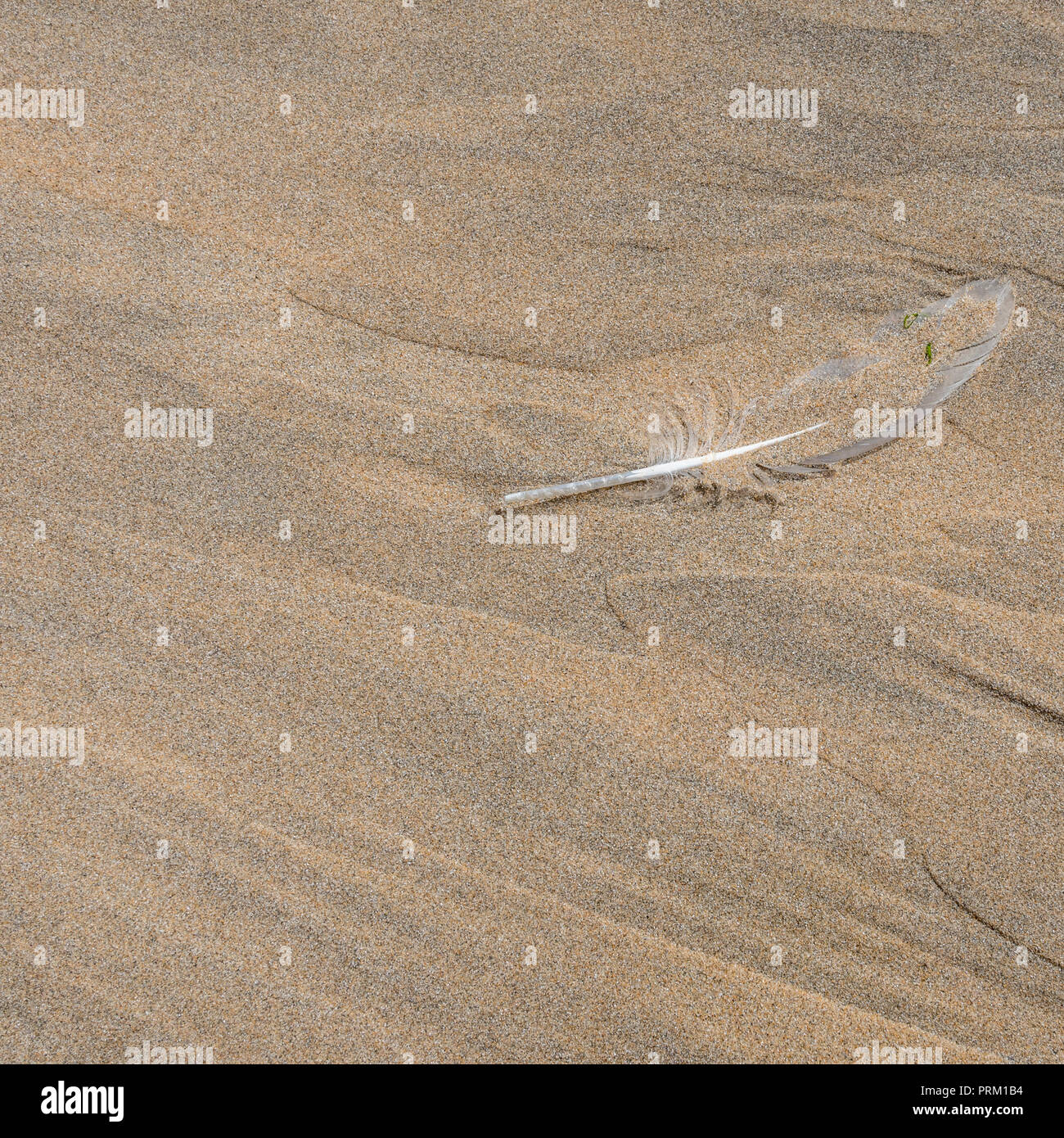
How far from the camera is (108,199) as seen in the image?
3.81 m

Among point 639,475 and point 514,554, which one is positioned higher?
point 639,475

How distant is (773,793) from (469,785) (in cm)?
119

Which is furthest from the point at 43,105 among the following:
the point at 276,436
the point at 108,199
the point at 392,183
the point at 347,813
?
the point at 347,813

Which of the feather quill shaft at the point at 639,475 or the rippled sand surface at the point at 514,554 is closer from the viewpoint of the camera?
the rippled sand surface at the point at 514,554

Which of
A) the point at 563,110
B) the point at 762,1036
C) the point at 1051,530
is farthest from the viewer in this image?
the point at 563,110

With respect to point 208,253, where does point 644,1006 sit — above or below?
below

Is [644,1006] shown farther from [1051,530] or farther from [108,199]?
[108,199]

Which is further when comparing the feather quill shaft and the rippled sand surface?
the feather quill shaft

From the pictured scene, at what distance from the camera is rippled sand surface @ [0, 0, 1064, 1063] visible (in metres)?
3.44

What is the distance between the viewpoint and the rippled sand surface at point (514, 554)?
11.3ft

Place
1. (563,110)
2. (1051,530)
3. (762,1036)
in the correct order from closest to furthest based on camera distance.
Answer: (762,1036), (1051,530), (563,110)

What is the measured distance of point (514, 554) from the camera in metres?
3.62

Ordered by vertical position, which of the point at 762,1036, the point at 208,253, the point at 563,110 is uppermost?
the point at 563,110

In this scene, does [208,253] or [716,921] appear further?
[208,253]
